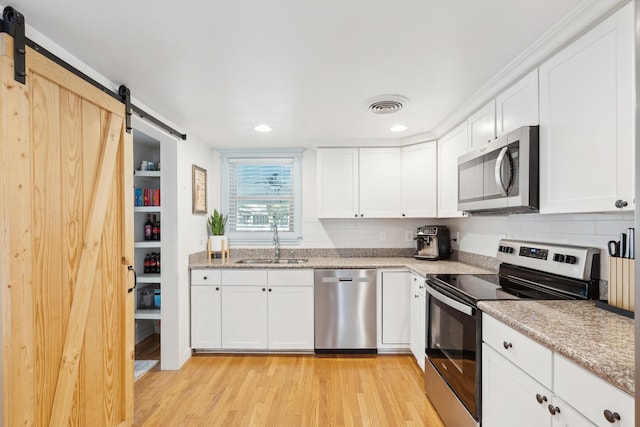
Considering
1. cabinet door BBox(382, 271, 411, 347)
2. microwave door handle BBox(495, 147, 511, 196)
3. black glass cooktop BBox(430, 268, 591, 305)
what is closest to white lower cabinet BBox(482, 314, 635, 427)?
black glass cooktop BBox(430, 268, 591, 305)

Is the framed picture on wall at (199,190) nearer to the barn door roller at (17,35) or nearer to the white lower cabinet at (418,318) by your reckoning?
the barn door roller at (17,35)

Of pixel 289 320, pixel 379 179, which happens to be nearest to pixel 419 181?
pixel 379 179

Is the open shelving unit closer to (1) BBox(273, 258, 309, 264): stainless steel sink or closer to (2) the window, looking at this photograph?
(2) the window

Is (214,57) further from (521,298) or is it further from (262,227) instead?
(262,227)

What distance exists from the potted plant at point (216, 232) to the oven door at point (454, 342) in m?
2.26

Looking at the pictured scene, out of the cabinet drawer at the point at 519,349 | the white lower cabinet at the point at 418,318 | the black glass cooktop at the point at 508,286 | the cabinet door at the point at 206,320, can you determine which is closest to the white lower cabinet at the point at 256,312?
the cabinet door at the point at 206,320

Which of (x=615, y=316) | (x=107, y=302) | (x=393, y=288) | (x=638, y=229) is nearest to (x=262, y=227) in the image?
(x=393, y=288)

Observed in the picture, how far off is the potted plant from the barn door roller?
2.37 metres

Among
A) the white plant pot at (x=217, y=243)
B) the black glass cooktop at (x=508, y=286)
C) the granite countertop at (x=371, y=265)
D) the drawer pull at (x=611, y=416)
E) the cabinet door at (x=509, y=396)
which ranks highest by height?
the white plant pot at (x=217, y=243)

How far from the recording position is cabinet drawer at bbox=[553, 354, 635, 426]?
86 centimetres

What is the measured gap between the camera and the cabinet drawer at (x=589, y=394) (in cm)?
86

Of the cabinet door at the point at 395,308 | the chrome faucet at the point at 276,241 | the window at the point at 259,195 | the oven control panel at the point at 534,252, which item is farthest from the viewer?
the window at the point at 259,195

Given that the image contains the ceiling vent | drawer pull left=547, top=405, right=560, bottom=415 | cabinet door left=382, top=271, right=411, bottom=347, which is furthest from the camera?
cabinet door left=382, top=271, right=411, bottom=347

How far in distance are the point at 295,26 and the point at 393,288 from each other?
7.99 feet
